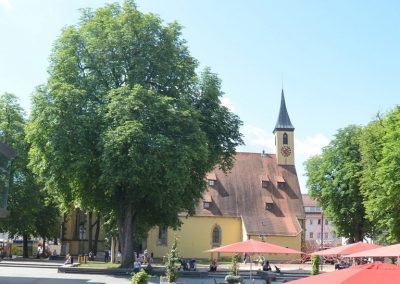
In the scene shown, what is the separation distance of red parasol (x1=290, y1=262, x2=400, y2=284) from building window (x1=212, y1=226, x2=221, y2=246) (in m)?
59.5

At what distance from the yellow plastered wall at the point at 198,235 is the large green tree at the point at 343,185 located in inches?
504

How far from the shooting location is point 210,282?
3170cm

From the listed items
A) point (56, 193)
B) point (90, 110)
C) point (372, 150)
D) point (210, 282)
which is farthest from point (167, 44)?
point (372, 150)

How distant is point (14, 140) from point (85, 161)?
62.3 feet

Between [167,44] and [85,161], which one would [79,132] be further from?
[167,44]

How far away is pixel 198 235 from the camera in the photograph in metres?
65.8

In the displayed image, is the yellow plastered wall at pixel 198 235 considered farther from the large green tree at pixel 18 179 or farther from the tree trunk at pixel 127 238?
the tree trunk at pixel 127 238

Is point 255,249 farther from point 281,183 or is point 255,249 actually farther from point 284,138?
point 284,138

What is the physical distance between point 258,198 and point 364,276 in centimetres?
6204

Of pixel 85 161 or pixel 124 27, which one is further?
pixel 124 27

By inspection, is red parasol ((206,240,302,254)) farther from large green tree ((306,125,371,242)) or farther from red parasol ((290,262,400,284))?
large green tree ((306,125,371,242))

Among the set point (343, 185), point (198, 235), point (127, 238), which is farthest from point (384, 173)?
point (198, 235)

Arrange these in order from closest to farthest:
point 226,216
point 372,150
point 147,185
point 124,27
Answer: point 147,185
point 124,27
point 372,150
point 226,216

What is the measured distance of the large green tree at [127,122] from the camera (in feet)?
106
